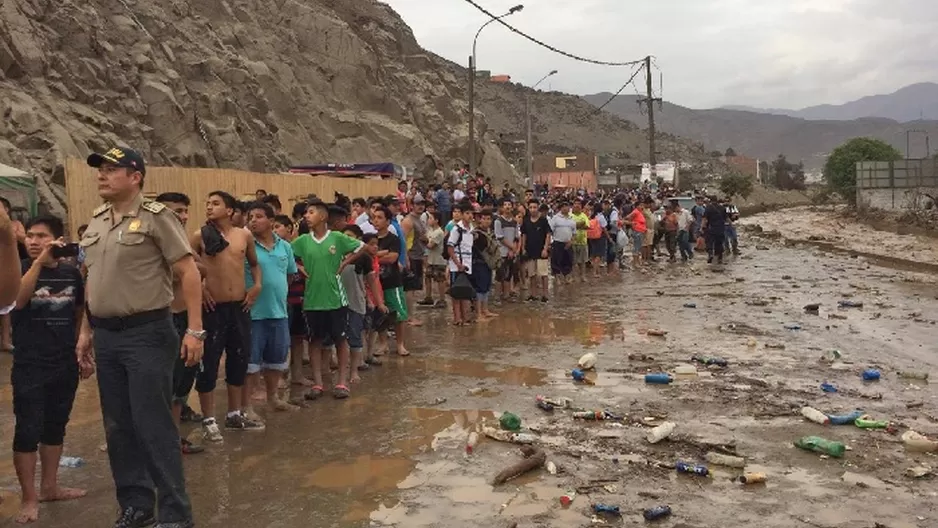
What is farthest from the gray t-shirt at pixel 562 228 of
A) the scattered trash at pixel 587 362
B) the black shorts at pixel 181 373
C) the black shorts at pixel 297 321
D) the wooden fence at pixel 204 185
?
the black shorts at pixel 181 373

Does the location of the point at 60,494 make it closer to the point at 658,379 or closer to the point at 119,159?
the point at 119,159

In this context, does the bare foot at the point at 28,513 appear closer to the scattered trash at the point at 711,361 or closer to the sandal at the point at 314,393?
the sandal at the point at 314,393

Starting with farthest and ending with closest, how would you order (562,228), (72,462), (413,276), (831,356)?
(562,228) → (413,276) → (831,356) → (72,462)

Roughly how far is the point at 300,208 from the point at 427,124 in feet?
125

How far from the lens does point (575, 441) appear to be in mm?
6562

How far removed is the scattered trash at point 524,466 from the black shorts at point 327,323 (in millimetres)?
2606

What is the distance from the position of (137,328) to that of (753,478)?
13.1 feet

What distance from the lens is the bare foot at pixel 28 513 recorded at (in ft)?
16.5

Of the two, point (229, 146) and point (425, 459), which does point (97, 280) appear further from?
point (229, 146)

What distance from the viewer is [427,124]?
156ft

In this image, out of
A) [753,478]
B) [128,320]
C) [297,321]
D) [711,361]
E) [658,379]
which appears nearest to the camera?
[128,320]

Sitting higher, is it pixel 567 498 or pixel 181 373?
pixel 181 373

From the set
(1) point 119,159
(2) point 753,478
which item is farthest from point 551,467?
(1) point 119,159

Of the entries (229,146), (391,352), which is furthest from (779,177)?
(391,352)
